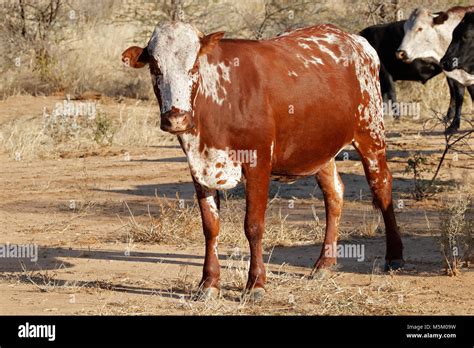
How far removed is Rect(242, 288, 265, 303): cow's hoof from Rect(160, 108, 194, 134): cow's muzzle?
131 centimetres

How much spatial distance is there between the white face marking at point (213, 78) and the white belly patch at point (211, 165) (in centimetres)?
33

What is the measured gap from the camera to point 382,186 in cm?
954

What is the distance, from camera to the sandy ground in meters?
8.26

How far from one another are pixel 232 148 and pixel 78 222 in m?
4.06

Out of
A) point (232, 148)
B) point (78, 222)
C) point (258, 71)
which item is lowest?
point (78, 222)

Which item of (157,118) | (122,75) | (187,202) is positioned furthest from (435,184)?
(122,75)

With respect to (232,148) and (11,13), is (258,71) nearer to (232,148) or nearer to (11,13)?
(232,148)

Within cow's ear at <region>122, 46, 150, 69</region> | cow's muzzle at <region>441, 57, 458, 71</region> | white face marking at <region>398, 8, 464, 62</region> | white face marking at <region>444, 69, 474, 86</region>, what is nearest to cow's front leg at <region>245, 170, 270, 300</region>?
cow's ear at <region>122, 46, 150, 69</region>

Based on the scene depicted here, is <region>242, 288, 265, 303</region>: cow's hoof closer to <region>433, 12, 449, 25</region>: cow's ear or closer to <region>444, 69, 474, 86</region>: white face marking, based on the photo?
<region>444, 69, 474, 86</region>: white face marking

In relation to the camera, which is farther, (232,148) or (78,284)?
(78,284)

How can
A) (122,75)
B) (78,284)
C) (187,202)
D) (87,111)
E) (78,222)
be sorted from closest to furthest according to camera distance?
1. (78,284)
2. (78,222)
3. (187,202)
4. (87,111)
5. (122,75)

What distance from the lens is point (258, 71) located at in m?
8.42

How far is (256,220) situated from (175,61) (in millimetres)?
1343

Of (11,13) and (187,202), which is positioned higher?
(11,13)
